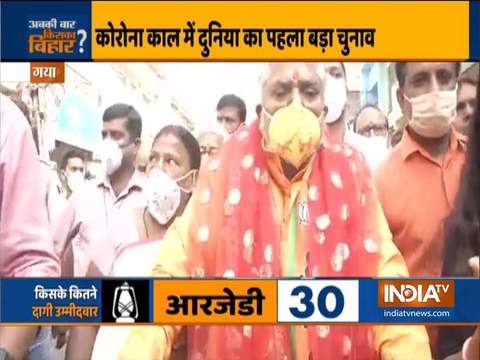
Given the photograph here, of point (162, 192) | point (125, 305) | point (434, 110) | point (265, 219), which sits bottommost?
point (125, 305)

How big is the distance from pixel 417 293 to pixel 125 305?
106 centimetres

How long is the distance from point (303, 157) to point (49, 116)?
926 millimetres

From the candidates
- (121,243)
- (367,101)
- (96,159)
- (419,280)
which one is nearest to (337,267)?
(419,280)

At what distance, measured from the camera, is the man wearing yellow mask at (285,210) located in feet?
8.30

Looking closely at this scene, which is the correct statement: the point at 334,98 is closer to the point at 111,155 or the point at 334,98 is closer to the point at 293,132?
the point at 293,132

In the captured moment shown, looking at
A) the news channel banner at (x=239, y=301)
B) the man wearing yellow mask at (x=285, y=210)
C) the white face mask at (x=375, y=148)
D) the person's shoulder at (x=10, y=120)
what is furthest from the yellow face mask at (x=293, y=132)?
the person's shoulder at (x=10, y=120)

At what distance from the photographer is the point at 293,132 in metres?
2.53

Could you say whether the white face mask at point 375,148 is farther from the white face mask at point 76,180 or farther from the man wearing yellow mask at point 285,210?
the white face mask at point 76,180

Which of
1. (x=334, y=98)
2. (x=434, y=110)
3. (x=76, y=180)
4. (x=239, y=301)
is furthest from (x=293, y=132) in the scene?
(x=76, y=180)

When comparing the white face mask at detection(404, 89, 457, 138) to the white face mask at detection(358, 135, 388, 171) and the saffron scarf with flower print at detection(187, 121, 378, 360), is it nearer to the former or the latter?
the white face mask at detection(358, 135, 388, 171)

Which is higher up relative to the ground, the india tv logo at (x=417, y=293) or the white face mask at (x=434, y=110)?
the white face mask at (x=434, y=110)

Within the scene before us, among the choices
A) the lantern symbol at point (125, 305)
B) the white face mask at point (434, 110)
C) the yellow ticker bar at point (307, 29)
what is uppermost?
the yellow ticker bar at point (307, 29)

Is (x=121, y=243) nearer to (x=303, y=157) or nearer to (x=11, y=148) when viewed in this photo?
(x=11, y=148)

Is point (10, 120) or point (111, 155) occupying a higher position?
point (10, 120)
